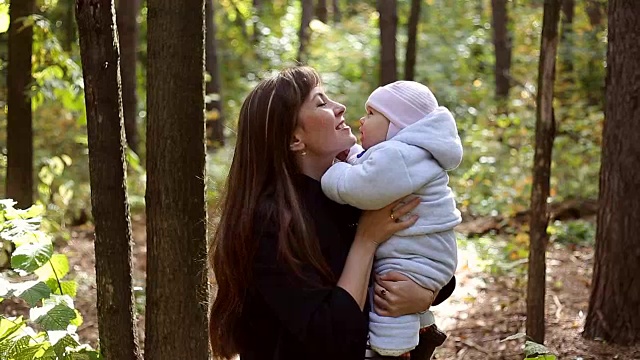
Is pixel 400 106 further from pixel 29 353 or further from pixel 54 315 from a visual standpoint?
pixel 29 353

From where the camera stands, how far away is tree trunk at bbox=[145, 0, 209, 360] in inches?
126

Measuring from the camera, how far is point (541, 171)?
17.3ft

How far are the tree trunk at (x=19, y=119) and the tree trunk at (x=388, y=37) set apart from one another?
5030mm

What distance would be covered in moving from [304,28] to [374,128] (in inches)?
790

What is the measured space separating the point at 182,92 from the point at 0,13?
1866 millimetres

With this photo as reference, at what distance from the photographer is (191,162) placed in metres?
3.26

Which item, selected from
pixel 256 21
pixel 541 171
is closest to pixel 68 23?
pixel 541 171

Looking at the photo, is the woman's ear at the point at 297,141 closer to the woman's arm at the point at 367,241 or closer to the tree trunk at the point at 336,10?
the woman's arm at the point at 367,241

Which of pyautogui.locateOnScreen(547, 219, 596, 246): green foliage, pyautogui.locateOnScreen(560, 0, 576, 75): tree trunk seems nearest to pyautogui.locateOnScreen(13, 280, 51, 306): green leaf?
pyautogui.locateOnScreen(547, 219, 596, 246): green foliage

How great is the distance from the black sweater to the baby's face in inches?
9.8

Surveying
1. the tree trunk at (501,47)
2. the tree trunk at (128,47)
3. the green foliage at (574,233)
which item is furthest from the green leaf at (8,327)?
the tree trunk at (501,47)

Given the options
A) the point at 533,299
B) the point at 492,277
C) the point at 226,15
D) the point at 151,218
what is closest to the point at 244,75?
the point at 226,15

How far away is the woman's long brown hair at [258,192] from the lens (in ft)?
8.17

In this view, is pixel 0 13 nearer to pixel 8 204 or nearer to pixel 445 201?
pixel 8 204
